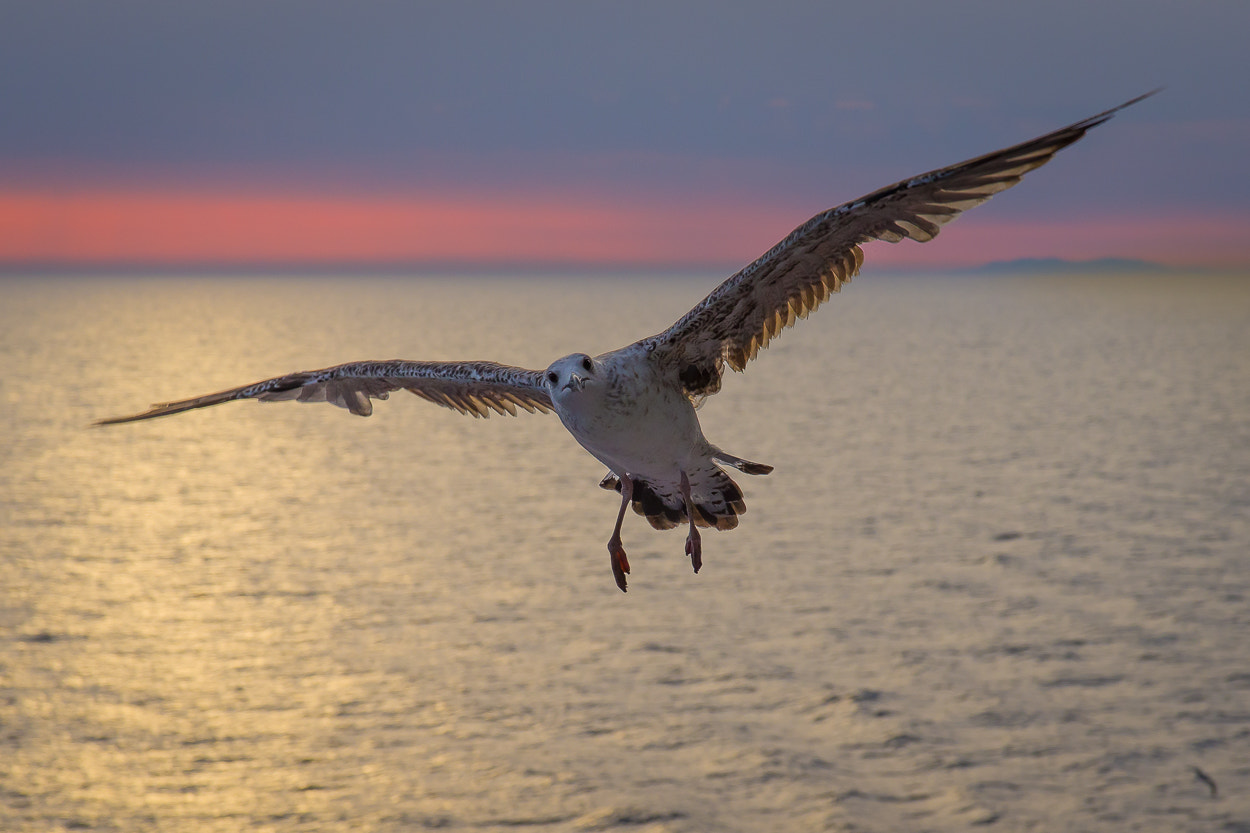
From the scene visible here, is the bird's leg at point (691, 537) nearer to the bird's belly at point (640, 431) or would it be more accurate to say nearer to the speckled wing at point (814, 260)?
the bird's belly at point (640, 431)

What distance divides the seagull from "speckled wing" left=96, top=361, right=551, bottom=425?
36 mm

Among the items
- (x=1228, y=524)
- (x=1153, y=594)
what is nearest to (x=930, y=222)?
(x=1153, y=594)

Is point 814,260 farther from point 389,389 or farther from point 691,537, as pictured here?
point 389,389

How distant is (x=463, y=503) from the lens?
339 feet

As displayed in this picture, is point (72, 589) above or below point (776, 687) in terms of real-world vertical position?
above

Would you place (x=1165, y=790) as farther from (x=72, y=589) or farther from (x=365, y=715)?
(x=72, y=589)

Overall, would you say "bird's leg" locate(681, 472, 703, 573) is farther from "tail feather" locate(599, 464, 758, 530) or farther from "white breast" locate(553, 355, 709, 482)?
"tail feather" locate(599, 464, 758, 530)

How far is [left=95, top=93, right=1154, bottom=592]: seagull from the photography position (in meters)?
9.83

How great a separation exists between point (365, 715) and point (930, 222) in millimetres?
56857

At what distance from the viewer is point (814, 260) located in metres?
10.8

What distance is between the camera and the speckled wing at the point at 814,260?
9383 mm

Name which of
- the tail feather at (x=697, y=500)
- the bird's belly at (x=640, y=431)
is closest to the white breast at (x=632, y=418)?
the bird's belly at (x=640, y=431)

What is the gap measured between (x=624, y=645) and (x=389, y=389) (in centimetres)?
5938

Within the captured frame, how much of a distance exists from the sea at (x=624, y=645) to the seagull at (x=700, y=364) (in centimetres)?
4114
